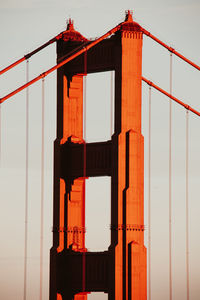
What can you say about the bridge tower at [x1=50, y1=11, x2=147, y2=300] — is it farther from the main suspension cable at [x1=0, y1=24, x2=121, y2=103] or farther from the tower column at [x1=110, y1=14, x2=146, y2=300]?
the main suspension cable at [x1=0, y1=24, x2=121, y2=103]

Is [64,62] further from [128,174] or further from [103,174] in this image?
[128,174]

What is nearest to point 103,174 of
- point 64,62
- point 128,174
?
point 128,174

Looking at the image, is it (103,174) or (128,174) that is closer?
(128,174)

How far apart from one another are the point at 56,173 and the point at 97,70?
5446mm

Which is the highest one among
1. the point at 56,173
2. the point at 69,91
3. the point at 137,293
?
the point at 69,91

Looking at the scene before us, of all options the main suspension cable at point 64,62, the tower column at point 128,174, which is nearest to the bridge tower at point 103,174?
the tower column at point 128,174

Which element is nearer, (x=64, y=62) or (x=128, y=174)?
(x=128, y=174)

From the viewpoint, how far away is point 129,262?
6172 centimetres

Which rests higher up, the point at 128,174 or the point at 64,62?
the point at 64,62

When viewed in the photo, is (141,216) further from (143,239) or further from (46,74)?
(46,74)

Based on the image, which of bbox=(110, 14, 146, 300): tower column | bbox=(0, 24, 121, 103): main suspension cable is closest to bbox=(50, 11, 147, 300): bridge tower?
bbox=(110, 14, 146, 300): tower column

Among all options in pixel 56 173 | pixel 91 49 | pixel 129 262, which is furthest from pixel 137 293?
pixel 91 49

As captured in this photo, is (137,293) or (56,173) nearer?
(137,293)

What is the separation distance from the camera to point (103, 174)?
64.0m
